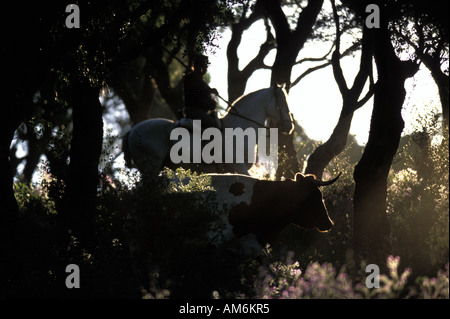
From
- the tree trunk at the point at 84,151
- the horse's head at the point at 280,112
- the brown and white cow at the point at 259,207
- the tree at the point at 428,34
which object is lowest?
the brown and white cow at the point at 259,207

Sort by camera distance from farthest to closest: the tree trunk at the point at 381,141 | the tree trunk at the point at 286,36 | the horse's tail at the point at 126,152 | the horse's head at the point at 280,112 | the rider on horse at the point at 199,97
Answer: the tree trunk at the point at 286,36 → the horse's tail at the point at 126,152 → the horse's head at the point at 280,112 → the rider on horse at the point at 199,97 → the tree trunk at the point at 381,141

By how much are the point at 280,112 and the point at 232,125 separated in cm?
130

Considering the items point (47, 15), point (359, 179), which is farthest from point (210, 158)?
point (47, 15)

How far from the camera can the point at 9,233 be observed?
34.3 feet

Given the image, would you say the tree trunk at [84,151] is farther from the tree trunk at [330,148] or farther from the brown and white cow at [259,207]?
the tree trunk at [330,148]

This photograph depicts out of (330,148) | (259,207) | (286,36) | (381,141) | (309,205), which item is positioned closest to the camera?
(259,207)

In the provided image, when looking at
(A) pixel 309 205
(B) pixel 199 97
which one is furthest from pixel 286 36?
(A) pixel 309 205

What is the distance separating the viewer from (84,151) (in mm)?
12578

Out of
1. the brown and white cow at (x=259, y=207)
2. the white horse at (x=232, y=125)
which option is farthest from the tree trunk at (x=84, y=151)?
the white horse at (x=232, y=125)

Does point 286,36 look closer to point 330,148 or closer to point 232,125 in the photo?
point 330,148

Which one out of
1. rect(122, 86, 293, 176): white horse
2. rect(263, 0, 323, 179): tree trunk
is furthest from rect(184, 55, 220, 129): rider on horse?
rect(263, 0, 323, 179): tree trunk

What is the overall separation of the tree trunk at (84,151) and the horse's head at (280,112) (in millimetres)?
4732

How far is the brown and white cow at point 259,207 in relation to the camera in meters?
10.4
